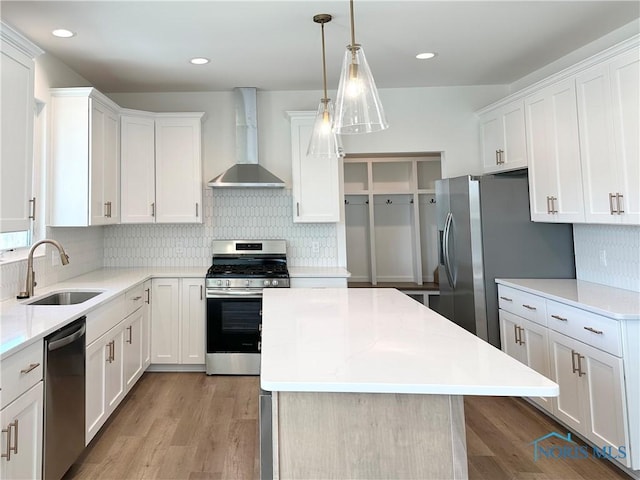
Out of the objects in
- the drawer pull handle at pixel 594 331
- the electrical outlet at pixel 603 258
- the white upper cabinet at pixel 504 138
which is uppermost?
the white upper cabinet at pixel 504 138

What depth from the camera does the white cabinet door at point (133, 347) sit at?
2.95m

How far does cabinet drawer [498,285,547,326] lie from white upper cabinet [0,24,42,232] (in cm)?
339

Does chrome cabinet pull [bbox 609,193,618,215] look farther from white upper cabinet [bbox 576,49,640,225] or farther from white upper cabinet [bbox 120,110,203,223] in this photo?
white upper cabinet [bbox 120,110,203,223]

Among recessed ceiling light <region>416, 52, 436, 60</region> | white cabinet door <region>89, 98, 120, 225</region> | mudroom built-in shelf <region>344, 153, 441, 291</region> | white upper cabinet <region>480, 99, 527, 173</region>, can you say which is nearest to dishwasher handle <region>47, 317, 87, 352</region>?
white cabinet door <region>89, 98, 120, 225</region>

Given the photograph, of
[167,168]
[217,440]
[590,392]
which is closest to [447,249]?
[590,392]

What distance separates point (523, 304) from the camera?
2.88m

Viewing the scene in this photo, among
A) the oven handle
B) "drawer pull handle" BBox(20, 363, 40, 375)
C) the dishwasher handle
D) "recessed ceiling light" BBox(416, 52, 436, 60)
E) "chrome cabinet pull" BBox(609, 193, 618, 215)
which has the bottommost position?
"drawer pull handle" BBox(20, 363, 40, 375)

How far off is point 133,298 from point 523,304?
123 inches

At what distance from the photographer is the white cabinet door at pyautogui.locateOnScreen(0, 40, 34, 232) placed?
1978 millimetres

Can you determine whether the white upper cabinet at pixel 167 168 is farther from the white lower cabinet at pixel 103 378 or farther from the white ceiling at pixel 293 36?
the white lower cabinet at pixel 103 378

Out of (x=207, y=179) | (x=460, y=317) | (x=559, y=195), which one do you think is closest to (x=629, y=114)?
(x=559, y=195)

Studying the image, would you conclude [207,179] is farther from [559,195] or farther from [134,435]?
[559,195]

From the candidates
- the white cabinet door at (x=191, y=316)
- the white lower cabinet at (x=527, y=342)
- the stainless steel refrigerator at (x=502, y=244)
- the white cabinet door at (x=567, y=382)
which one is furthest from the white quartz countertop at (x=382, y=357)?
the white cabinet door at (x=191, y=316)

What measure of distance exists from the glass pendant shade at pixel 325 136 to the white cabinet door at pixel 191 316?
2.02m
